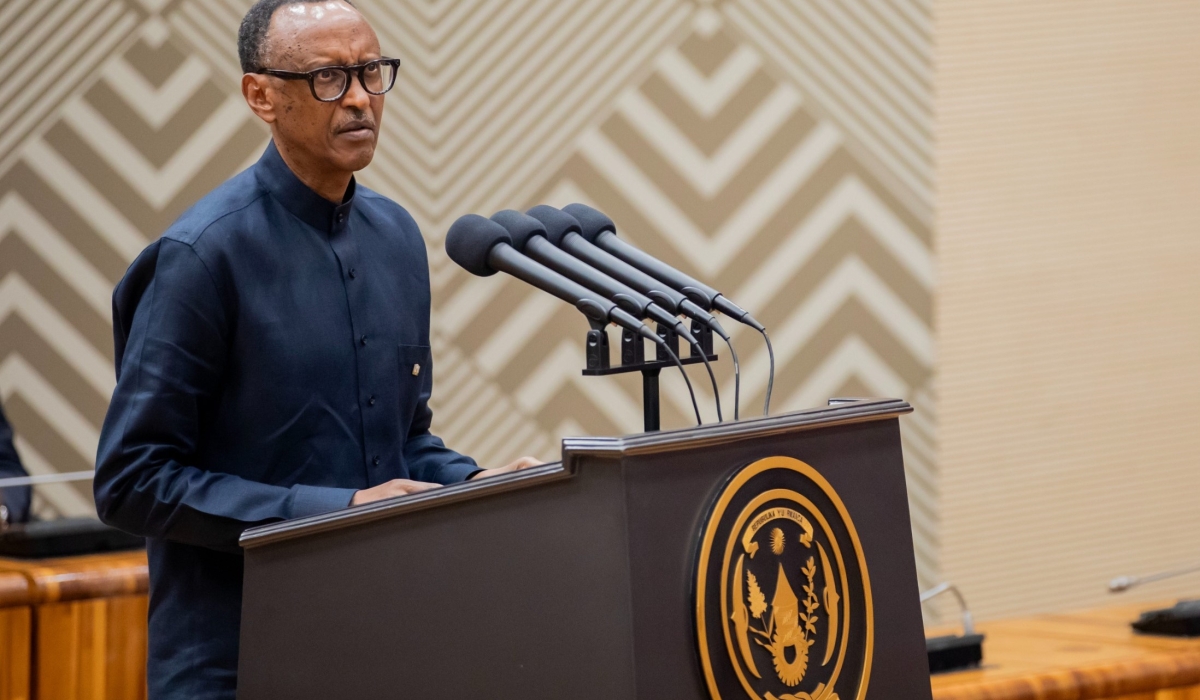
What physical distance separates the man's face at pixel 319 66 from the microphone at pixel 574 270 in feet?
0.84

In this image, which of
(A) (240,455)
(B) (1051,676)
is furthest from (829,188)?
(A) (240,455)

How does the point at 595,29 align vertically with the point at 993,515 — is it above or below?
above

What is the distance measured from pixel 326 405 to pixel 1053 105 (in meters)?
3.33

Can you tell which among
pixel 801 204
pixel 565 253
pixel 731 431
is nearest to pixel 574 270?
pixel 565 253

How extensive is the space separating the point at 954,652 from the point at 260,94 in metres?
1.45

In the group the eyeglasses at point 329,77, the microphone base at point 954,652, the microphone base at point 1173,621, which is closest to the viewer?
the eyeglasses at point 329,77

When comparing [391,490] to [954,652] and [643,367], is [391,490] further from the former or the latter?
[954,652]

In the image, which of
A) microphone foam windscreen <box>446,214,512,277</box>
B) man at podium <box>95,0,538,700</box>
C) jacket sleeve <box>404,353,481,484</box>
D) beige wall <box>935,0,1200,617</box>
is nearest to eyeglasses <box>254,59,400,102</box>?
man at podium <box>95,0,538,700</box>

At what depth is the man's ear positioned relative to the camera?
1.61 meters

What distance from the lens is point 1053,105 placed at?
436cm

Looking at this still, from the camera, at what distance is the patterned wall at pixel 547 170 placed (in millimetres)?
3568

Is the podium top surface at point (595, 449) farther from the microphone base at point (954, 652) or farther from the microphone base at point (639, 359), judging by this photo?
the microphone base at point (954, 652)

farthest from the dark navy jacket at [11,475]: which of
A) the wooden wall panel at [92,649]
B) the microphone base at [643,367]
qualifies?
the microphone base at [643,367]

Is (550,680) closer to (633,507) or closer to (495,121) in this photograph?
(633,507)
